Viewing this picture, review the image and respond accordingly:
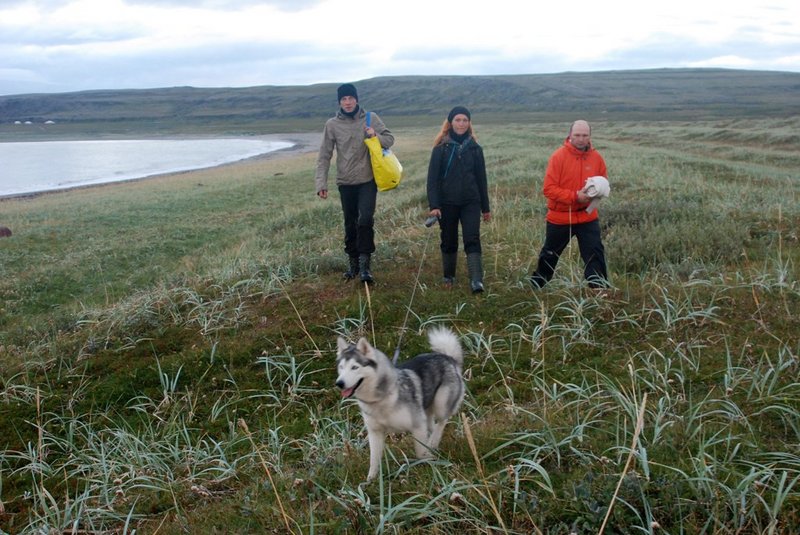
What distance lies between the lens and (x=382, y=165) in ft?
24.9

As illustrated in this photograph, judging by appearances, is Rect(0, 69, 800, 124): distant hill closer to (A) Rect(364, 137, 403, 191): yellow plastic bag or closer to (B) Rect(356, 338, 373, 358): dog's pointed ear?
(A) Rect(364, 137, 403, 191): yellow plastic bag

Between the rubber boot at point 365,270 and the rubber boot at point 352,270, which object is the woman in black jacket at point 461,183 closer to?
the rubber boot at point 365,270

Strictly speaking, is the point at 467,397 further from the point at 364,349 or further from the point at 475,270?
the point at 475,270

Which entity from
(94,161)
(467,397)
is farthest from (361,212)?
(94,161)

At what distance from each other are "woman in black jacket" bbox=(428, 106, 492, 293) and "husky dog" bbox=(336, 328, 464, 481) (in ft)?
10.5

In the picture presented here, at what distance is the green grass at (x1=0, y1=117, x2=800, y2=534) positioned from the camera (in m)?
3.33

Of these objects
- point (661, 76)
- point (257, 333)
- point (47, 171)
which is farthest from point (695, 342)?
point (661, 76)

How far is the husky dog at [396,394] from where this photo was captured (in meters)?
3.86

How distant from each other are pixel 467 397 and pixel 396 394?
1.65m

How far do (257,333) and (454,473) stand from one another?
159 inches

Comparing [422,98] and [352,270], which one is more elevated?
[422,98]

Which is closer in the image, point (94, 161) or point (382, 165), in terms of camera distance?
point (382, 165)

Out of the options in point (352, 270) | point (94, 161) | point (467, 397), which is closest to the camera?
point (467, 397)

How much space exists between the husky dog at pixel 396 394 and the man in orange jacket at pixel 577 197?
3315 millimetres
